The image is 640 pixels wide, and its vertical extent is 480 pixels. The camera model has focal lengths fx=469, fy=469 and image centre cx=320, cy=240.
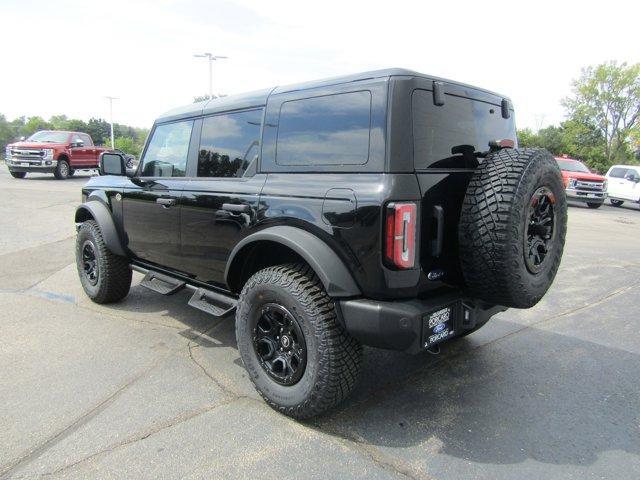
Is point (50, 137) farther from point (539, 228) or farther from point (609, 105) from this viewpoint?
point (609, 105)

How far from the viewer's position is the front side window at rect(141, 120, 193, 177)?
13.0 feet

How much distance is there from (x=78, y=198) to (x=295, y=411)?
12.4 metres

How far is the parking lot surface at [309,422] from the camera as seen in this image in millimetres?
2402

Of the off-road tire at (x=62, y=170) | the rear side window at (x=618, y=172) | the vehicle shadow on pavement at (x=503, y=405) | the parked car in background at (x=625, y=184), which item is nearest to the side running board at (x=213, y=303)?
the vehicle shadow on pavement at (x=503, y=405)

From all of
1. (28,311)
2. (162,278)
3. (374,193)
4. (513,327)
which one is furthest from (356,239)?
(28,311)

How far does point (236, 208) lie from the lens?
3156 millimetres

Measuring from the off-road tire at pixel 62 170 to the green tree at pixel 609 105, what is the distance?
4231 centimetres

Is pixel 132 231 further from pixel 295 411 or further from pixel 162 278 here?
pixel 295 411

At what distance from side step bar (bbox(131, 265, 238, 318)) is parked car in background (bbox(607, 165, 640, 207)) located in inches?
803

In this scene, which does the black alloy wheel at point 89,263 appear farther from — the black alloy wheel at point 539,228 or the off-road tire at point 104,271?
the black alloy wheel at point 539,228

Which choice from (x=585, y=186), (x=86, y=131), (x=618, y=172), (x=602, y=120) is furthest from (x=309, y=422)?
(x=86, y=131)

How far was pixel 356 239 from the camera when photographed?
248 centimetres

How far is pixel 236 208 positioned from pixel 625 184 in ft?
68.5

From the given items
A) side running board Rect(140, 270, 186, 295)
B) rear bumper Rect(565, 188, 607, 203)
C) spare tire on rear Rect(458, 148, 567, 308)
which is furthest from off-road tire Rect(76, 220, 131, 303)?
rear bumper Rect(565, 188, 607, 203)
